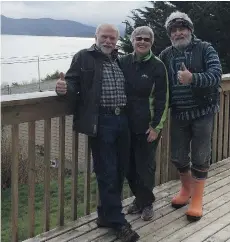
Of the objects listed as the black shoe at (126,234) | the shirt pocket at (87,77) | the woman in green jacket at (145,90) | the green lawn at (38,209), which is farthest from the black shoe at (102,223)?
the green lawn at (38,209)

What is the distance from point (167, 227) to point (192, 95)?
3.31 ft

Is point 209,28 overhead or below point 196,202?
overhead

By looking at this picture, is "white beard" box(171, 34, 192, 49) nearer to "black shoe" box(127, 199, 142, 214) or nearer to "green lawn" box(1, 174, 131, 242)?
"black shoe" box(127, 199, 142, 214)

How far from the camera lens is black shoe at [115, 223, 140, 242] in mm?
3078

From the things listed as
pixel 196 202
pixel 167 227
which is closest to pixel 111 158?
pixel 167 227

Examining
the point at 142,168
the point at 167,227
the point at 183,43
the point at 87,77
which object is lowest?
the point at 167,227

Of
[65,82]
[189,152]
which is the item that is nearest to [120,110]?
[65,82]

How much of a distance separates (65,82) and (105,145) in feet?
1.71

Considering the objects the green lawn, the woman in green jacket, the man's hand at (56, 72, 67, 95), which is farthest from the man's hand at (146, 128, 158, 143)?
the green lawn

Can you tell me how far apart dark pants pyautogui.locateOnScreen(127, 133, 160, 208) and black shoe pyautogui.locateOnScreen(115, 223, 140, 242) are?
0.44 metres

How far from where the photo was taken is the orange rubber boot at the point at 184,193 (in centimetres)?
381

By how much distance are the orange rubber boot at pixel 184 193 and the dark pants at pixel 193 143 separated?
0.09 m

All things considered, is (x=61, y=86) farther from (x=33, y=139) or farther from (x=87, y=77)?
(x=33, y=139)

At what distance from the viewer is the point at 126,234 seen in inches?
121
